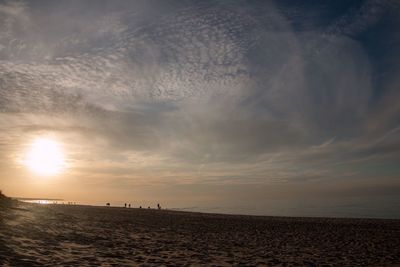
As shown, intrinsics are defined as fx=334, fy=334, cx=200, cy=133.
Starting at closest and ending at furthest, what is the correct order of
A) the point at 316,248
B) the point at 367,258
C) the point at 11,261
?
1. the point at 11,261
2. the point at 367,258
3. the point at 316,248

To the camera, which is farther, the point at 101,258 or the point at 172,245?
the point at 172,245

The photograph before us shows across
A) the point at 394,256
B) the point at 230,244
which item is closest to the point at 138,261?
the point at 230,244

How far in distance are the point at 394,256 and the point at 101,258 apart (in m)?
16.8

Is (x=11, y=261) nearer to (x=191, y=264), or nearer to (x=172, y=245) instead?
(x=191, y=264)

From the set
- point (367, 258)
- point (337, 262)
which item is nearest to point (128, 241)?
point (337, 262)

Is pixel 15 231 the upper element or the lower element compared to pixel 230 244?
upper

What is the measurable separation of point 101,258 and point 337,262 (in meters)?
11.5

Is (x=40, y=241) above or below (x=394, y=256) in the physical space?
above

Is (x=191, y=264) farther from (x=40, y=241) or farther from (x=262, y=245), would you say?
(x=262, y=245)

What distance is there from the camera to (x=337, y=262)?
16875 mm

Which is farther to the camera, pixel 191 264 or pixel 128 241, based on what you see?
pixel 128 241

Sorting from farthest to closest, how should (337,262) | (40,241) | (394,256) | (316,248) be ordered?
(316,248) → (394,256) → (337,262) → (40,241)

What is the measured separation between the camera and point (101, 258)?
13.7 metres

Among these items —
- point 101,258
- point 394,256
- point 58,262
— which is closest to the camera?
point 58,262
